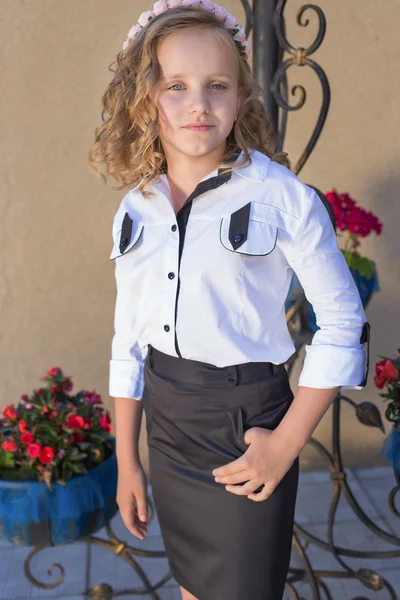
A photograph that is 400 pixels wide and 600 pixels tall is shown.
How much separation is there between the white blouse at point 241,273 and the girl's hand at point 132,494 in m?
0.33

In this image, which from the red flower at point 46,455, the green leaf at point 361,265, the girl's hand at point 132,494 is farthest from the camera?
the green leaf at point 361,265

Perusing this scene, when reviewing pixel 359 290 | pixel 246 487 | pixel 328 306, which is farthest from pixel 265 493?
pixel 359 290

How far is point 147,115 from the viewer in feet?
4.65

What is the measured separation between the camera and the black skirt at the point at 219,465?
1359 mm

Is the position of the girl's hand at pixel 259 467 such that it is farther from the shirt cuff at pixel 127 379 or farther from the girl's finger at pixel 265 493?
the shirt cuff at pixel 127 379

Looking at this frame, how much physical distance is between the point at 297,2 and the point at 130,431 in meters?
1.98

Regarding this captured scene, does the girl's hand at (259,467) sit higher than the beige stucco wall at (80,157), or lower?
lower

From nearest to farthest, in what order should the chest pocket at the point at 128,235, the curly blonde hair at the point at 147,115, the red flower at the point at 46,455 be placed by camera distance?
the curly blonde hair at the point at 147,115, the chest pocket at the point at 128,235, the red flower at the point at 46,455

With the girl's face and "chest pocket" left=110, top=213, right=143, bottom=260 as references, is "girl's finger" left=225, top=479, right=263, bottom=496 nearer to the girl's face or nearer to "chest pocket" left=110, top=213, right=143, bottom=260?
"chest pocket" left=110, top=213, right=143, bottom=260

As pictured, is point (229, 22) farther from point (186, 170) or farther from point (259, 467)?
point (259, 467)

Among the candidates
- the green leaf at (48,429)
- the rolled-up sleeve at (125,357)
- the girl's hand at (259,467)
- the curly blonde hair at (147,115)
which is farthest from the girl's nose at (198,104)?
the green leaf at (48,429)

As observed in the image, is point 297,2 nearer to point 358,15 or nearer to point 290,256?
point 358,15

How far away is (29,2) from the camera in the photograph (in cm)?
264

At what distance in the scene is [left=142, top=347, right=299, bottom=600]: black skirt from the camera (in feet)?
4.46
